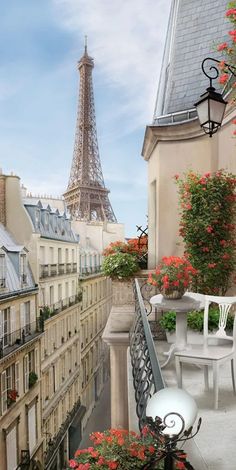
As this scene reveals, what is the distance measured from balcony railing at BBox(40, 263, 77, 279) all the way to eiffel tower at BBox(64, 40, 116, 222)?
52.2ft

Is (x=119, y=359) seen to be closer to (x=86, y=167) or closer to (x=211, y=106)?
(x=211, y=106)

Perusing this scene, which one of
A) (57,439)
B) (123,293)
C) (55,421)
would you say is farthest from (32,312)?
(123,293)

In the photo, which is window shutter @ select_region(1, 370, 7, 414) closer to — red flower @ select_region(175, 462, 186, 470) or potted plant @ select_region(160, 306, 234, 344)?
potted plant @ select_region(160, 306, 234, 344)

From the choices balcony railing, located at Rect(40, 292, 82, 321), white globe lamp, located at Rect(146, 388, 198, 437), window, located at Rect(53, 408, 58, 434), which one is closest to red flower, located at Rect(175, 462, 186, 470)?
white globe lamp, located at Rect(146, 388, 198, 437)

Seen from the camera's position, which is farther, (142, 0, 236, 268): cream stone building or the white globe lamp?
(142, 0, 236, 268): cream stone building

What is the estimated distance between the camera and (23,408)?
14180mm

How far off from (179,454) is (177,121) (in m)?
7.16

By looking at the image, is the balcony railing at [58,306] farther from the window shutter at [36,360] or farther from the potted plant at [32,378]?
the potted plant at [32,378]

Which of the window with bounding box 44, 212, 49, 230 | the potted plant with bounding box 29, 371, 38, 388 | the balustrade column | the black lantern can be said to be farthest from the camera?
the window with bounding box 44, 212, 49, 230

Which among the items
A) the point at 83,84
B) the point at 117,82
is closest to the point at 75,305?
the point at 83,84

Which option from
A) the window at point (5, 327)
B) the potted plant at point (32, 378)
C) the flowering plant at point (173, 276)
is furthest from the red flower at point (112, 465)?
the potted plant at point (32, 378)

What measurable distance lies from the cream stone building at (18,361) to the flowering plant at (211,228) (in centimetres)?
839

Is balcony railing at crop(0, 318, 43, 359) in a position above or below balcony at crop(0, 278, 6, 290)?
below

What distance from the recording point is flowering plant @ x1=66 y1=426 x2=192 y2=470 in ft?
5.90
